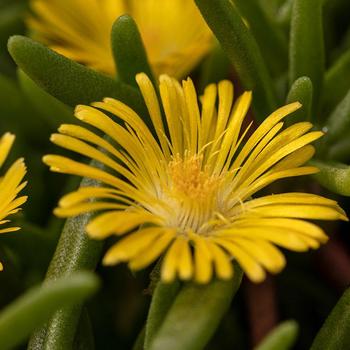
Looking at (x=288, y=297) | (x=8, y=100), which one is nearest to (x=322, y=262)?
(x=288, y=297)

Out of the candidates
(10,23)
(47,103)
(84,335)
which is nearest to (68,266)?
(84,335)

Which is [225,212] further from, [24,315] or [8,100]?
[8,100]

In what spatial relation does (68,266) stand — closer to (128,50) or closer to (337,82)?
(128,50)

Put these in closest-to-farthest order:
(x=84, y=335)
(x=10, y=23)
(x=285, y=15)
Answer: (x=84, y=335), (x=285, y=15), (x=10, y=23)

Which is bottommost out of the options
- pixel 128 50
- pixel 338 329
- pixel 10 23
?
pixel 338 329

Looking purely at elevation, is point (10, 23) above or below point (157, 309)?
above

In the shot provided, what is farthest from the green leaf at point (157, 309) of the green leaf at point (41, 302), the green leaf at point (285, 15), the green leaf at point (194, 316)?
the green leaf at point (285, 15)

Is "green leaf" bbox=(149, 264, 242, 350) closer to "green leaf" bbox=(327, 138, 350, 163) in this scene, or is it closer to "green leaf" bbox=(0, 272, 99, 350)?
"green leaf" bbox=(0, 272, 99, 350)
